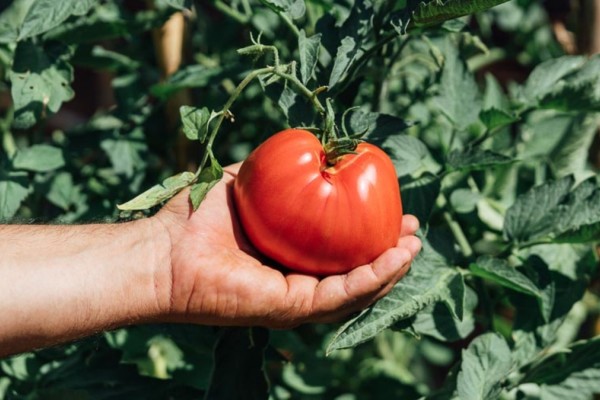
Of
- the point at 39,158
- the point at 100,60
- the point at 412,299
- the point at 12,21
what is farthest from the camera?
the point at 12,21

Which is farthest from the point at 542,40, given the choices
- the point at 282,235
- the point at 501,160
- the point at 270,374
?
the point at 282,235

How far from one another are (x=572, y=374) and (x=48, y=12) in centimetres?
92

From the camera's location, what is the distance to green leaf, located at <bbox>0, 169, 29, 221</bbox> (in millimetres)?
1130

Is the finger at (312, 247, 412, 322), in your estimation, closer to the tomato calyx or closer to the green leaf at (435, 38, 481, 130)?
the tomato calyx

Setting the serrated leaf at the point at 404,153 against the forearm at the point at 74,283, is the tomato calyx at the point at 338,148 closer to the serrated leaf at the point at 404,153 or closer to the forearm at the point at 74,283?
the serrated leaf at the point at 404,153

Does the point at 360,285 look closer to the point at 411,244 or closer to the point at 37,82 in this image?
the point at 411,244

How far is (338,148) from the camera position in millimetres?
917

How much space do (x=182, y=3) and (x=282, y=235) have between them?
355 millimetres

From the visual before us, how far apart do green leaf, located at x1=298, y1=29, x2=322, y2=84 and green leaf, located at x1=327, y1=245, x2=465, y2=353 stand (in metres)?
0.30

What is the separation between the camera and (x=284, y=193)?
3.03 feet

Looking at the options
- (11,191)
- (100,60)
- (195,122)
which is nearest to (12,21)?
(100,60)

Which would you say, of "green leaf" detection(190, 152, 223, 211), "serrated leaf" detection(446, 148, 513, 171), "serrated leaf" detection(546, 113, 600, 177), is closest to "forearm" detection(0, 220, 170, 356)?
"green leaf" detection(190, 152, 223, 211)

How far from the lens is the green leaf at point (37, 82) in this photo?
44.0 inches

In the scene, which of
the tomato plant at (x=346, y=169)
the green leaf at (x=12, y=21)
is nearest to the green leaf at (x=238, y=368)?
the tomato plant at (x=346, y=169)
